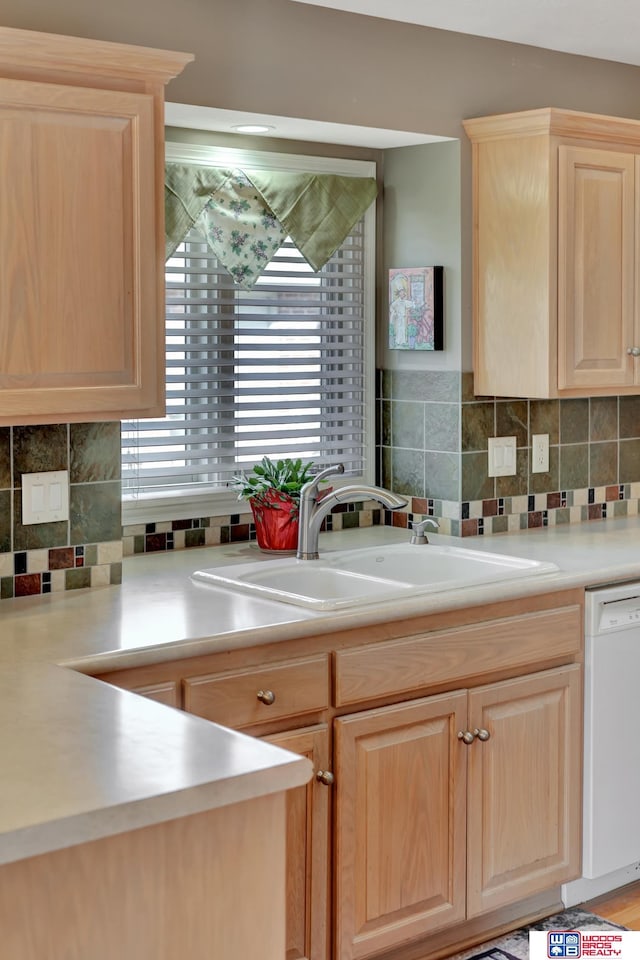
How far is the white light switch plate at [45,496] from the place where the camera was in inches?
111

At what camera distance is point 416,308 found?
369 cm

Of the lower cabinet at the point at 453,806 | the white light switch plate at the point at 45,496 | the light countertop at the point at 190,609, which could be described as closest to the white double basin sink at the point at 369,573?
the light countertop at the point at 190,609

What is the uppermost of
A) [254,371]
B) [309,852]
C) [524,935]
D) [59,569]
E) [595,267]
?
[595,267]

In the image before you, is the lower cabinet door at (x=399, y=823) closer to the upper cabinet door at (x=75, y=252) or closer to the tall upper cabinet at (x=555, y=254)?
the upper cabinet door at (x=75, y=252)

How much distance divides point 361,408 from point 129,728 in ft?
7.32

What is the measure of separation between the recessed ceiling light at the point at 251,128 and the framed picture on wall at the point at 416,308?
0.62 m

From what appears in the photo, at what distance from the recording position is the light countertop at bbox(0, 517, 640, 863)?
152 centimetres

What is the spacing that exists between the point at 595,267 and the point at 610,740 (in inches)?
52.7

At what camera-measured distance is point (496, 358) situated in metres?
3.58

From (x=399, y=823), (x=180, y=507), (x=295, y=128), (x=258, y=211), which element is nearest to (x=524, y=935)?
(x=399, y=823)

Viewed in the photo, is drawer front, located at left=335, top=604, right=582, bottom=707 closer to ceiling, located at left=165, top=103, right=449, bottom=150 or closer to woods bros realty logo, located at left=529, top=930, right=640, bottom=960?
woods bros realty logo, located at left=529, top=930, right=640, bottom=960

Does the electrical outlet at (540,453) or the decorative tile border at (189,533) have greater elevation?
the electrical outlet at (540,453)

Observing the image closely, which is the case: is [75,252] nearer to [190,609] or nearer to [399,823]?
[190,609]

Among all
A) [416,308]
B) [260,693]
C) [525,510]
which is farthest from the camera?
[525,510]
